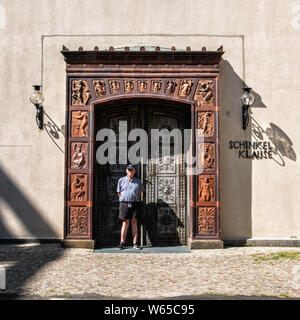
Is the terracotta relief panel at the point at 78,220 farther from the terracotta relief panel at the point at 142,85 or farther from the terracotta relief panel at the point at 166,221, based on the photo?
the terracotta relief panel at the point at 142,85

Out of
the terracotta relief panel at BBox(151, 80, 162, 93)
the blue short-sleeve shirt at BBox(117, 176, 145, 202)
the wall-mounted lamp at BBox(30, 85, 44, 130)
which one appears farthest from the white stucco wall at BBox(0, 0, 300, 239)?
the blue short-sleeve shirt at BBox(117, 176, 145, 202)

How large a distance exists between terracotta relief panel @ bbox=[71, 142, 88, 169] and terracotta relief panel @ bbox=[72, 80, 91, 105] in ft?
2.73

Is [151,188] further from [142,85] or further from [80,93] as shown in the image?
[80,93]

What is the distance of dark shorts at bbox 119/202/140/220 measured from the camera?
789 cm

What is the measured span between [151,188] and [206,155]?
1326 mm

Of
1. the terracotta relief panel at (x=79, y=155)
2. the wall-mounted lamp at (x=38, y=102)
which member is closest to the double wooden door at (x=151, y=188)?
the terracotta relief panel at (x=79, y=155)

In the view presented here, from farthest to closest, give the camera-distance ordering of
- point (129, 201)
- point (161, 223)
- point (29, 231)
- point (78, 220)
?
point (161, 223) < point (29, 231) < point (78, 220) < point (129, 201)

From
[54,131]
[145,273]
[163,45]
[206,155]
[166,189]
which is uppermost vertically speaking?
[163,45]

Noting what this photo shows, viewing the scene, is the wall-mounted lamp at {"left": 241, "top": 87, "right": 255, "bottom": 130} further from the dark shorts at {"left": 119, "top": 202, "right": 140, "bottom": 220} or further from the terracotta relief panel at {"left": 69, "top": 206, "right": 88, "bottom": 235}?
the terracotta relief panel at {"left": 69, "top": 206, "right": 88, "bottom": 235}

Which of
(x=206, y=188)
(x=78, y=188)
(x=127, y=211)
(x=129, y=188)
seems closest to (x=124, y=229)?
(x=127, y=211)

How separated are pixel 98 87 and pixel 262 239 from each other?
4.45 m

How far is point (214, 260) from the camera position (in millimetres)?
6957

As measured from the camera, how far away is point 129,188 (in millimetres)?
7930

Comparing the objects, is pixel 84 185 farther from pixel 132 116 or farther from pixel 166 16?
pixel 166 16
